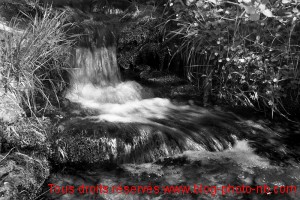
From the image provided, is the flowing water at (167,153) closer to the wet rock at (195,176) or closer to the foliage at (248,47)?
the wet rock at (195,176)

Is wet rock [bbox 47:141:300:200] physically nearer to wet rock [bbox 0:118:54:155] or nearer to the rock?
wet rock [bbox 0:118:54:155]

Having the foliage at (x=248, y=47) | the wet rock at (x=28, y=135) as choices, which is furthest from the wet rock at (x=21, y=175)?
the foliage at (x=248, y=47)

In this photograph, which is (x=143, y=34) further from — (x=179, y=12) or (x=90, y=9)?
(x=90, y=9)

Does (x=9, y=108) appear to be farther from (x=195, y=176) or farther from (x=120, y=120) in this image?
(x=195, y=176)

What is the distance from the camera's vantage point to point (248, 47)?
4.36m

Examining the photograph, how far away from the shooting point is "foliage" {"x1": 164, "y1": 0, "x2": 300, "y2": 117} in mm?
4031

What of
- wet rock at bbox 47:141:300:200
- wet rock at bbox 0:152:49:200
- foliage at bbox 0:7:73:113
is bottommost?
wet rock at bbox 47:141:300:200

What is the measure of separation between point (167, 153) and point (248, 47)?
1.83 m

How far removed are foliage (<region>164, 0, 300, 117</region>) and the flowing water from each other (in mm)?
446

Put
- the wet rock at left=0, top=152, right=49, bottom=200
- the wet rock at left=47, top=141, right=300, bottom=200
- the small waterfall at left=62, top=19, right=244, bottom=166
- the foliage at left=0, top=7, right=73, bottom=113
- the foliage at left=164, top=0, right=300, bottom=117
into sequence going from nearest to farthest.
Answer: the wet rock at left=0, top=152, right=49, bottom=200, the wet rock at left=47, top=141, right=300, bottom=200, the foliage at left=0, top=7, right=73, bottom=113, the small waterfall at left=62, top=19, right=244, bottom=166, the foliage at left=164, top=0, right=300, bottom=117

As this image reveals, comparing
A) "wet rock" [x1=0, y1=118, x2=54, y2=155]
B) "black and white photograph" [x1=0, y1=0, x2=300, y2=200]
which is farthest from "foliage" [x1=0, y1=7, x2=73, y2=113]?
"wet rock" [x1=0, y1=118, x2=54, y2=155]

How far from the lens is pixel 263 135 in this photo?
13.7 ft

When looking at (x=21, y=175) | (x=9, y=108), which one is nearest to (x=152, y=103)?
(x=9, y=108)

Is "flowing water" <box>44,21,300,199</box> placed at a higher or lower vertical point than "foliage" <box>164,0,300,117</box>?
lower
